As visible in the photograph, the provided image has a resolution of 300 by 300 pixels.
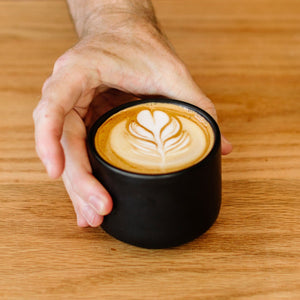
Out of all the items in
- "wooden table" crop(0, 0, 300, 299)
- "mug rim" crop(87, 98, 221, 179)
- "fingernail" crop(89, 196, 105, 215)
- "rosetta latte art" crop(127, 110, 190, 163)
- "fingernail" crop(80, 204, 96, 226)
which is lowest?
"wooden table" crop(0, 0, 300, 299)

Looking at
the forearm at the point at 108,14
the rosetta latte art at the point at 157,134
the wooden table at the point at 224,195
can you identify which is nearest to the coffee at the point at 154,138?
the rosetta latte art at the point at 157,134

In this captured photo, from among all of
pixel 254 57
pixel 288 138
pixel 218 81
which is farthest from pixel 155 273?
pixel 254 57

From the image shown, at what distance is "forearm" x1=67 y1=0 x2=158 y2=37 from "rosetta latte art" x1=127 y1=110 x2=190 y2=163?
26 centimetres

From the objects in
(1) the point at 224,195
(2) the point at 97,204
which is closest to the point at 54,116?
(2) the point at 97,204

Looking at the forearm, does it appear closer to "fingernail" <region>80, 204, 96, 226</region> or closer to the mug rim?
the mug rim

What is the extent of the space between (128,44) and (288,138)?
0.36 meters

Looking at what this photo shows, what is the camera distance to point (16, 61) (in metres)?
1.27

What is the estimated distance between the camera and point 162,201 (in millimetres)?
669

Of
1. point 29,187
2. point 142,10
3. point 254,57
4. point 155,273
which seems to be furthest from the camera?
point 254,57

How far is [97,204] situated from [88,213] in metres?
0.06

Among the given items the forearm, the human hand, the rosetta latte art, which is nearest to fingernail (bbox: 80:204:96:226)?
the human hand

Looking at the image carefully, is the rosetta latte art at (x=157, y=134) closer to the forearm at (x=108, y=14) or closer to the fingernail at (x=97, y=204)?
the fingernail at (x=97, y=204)

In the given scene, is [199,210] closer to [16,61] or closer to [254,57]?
[254,57]

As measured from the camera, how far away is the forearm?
101 cm
